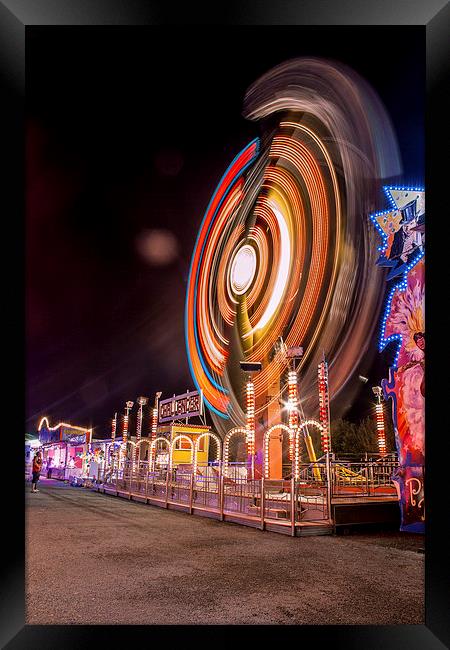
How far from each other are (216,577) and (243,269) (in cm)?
1654

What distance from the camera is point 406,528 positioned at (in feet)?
33.7

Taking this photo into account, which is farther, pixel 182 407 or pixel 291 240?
pixel 182 407

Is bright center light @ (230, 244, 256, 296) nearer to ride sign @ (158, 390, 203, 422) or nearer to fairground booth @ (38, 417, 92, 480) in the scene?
ride sign @ (158, 390, 203, 422)

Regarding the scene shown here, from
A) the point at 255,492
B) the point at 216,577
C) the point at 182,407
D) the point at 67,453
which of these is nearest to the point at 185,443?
the point at 182,407

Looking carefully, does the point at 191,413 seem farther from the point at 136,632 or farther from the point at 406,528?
the point at 136,632

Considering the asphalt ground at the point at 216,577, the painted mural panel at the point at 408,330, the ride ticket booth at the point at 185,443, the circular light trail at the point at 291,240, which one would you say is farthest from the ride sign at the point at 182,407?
the painted mural panel at the point at 408,330

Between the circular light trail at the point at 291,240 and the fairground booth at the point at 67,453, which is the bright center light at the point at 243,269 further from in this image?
the fairground booth at the point at 67,453

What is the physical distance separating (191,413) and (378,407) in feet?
30.5

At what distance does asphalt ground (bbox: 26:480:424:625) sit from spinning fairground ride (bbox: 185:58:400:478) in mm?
4128

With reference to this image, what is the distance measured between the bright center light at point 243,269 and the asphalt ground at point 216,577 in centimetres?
1250

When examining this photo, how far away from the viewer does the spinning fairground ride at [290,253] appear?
16.4 meters
